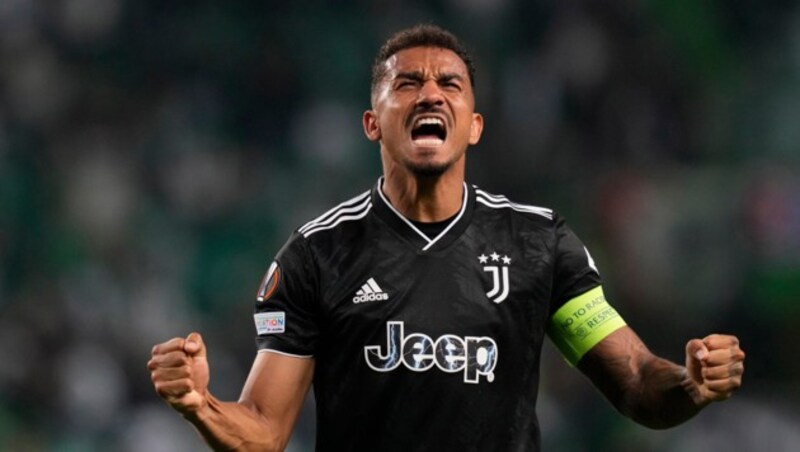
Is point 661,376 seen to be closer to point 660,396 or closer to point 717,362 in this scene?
point 660,396

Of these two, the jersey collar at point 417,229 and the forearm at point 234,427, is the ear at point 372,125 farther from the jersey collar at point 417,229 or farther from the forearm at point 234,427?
the forearm at point 234,427

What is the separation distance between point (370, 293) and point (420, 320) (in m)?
0.17

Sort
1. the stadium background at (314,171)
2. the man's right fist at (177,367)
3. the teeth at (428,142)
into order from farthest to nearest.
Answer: the stadium background at (314,171), the teeth at (428,142), the man's right fist at (177,367)

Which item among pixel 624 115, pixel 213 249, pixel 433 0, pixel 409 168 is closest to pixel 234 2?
pixel 433 0

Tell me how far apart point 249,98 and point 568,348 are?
18.0ft

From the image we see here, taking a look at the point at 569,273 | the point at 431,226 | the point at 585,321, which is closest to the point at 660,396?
the point at 585,321

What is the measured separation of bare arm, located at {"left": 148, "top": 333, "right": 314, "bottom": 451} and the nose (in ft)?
2.83

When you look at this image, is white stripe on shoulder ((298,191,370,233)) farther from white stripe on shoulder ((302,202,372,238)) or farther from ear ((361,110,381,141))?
ear ((361,110,381,141))

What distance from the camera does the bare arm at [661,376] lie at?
3.45m

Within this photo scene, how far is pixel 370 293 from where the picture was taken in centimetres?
389

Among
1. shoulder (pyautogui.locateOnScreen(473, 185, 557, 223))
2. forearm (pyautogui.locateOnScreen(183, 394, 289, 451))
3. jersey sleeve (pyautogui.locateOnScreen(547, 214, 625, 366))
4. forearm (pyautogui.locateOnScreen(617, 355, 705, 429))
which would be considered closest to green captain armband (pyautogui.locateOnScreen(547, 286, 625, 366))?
jersey sleeve (pyautogui.locateOnScreen(547, 214, 625, 366))

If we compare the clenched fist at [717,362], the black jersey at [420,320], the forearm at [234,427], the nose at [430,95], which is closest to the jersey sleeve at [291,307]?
the black jersey at [420,320]

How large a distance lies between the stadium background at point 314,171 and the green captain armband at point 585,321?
328 centimetres

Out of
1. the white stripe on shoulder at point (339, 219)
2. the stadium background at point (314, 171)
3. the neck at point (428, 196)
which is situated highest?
the neck at point (428, 196)
